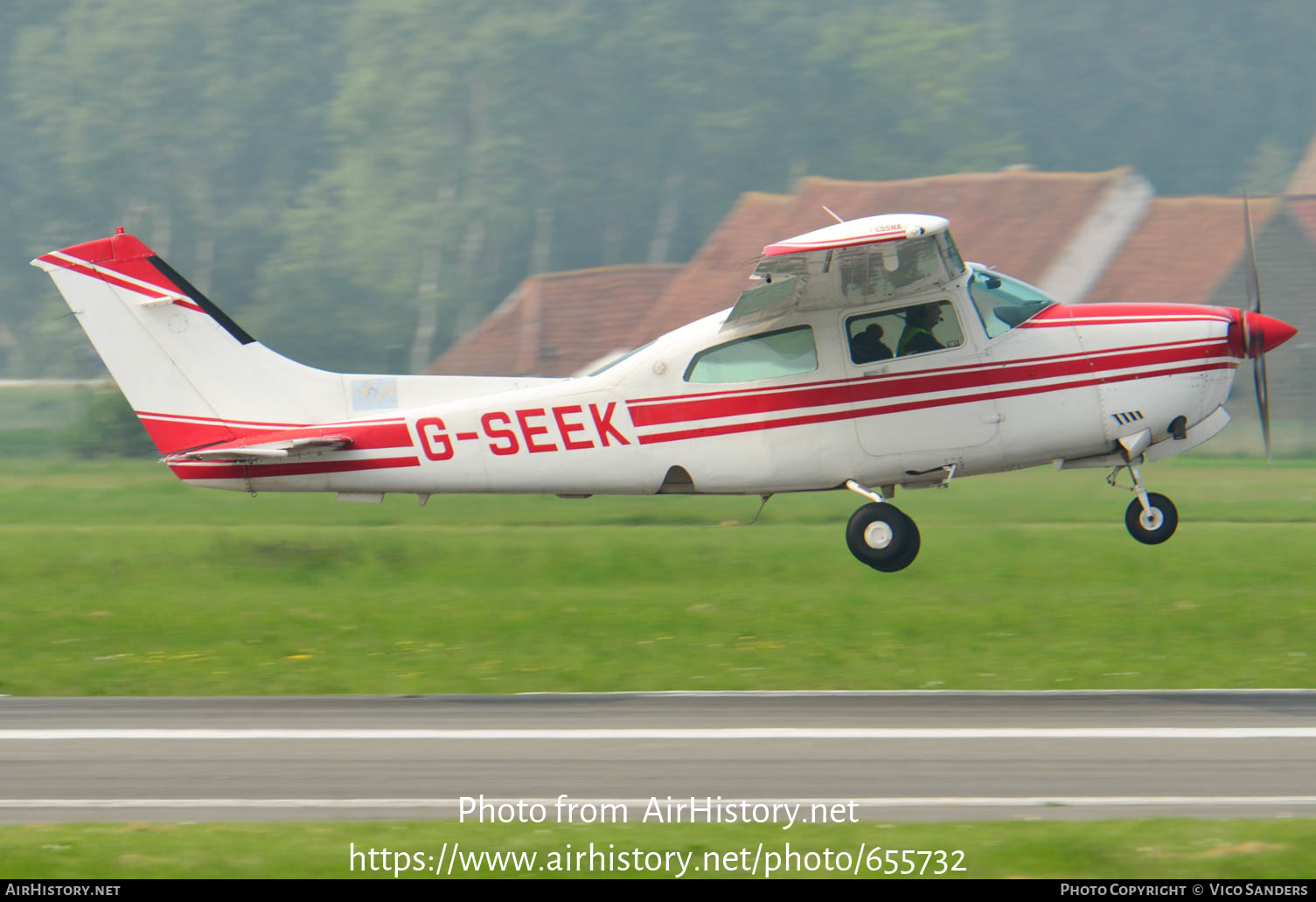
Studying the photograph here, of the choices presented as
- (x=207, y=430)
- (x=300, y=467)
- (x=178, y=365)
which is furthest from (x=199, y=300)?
(x=300, y=467)

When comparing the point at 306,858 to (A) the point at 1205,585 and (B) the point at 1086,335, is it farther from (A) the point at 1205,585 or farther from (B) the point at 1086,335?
(A) the point at 1205,585

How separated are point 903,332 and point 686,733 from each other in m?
4.83

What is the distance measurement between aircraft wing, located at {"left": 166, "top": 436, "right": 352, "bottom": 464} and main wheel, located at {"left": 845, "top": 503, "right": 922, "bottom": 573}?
205 inches

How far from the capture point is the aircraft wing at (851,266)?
12.7m

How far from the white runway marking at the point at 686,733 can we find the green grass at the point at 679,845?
255 centimetres

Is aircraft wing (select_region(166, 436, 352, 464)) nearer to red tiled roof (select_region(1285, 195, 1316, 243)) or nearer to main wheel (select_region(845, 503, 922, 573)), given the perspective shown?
main wheel (select_region(845, 503, 922, 573))

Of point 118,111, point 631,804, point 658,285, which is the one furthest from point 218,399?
point 118,111

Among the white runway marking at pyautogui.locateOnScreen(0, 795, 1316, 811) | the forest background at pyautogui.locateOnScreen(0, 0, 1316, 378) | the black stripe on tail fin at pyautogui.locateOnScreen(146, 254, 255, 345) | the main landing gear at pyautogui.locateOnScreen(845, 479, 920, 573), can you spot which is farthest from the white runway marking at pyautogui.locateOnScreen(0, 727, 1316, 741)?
the forest background at pyautogui.locateOnScreen(0, 0, 1316, 378)

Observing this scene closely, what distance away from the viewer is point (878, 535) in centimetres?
1495

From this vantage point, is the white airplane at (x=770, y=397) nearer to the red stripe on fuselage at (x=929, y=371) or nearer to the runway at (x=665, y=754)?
the red stripe on fuselage at (x=929, y=371)

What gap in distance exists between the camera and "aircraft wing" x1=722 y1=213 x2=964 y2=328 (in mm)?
12719

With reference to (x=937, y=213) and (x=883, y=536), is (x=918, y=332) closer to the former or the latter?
(x=883, y=536)

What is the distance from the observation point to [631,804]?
9406mm
